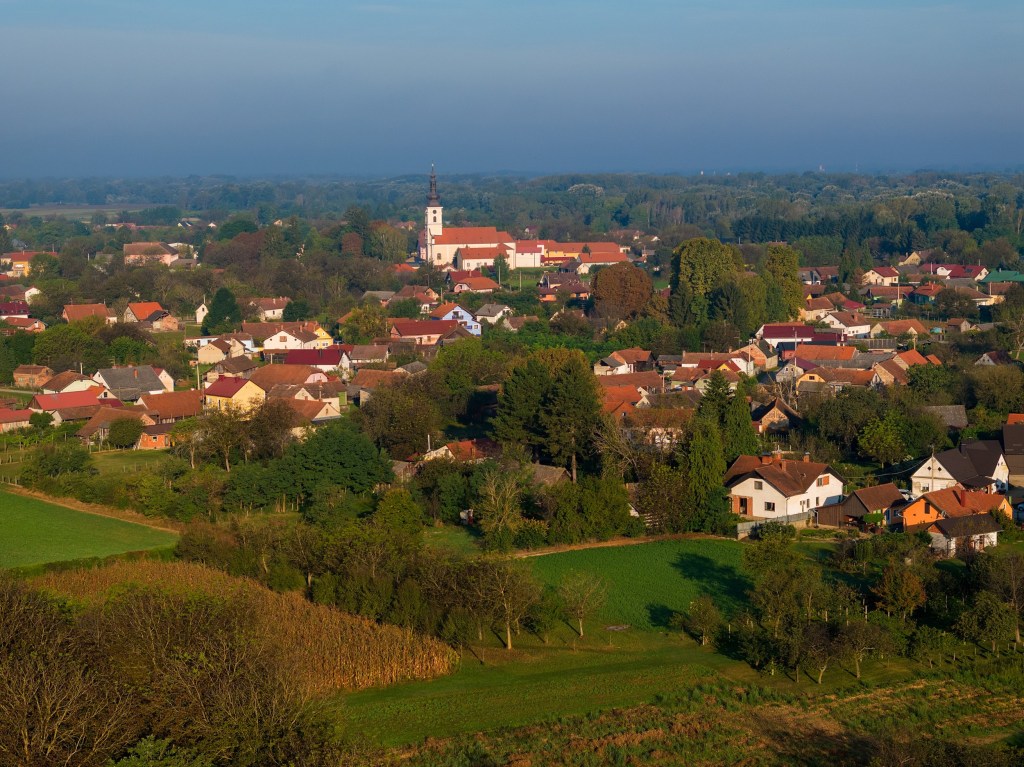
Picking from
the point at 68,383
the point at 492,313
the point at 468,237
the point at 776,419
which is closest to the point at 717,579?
the point at 776,419

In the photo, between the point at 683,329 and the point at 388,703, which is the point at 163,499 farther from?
the point at 683,329

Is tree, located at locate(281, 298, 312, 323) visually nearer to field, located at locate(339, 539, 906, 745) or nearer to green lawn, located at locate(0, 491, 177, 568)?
green lawn, located at locate(0, 491, 177, 568)

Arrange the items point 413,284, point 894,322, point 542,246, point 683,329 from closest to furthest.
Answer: point 683,329 → point 894,322 → point 413,284 → point 542,246

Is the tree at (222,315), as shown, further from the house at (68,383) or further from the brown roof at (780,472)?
the brown roof at (780,472)

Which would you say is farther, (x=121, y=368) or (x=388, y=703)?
(x=121, y=368)

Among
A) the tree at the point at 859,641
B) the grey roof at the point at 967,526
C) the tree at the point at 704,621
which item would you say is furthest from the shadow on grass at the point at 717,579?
the grey roof at the point at 967,526

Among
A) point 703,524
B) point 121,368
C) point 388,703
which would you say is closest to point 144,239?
point 121,368

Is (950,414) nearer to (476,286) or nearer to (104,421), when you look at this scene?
(104,421)

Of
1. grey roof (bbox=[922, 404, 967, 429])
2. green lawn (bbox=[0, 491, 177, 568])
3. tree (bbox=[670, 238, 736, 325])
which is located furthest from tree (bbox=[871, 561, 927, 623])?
tree (bbox=[670, 238, 736, 325])
